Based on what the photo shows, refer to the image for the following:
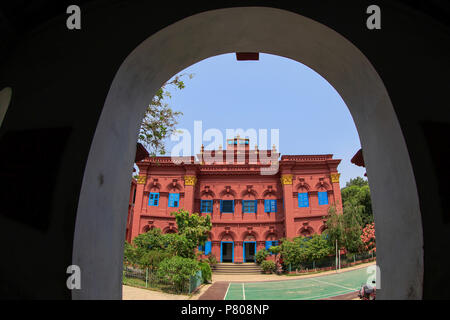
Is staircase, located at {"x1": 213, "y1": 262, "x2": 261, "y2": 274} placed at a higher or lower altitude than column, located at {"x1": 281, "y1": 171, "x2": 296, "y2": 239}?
lower

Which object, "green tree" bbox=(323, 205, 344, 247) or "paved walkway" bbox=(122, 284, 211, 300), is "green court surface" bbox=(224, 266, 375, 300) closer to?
"paved walkway" bbox=(122, 284, 211, 300)

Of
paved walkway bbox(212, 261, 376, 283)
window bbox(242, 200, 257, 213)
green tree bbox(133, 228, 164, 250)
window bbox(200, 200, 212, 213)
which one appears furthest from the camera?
window bbox(200, 200, 212, 213)

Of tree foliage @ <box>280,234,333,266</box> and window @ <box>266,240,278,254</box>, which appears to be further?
window @ <box>266,240,278,254</box>

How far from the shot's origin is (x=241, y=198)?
71.7 feet

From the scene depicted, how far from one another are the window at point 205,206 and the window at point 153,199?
4096mm

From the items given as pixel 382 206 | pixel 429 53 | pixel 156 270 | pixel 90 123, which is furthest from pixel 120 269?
pixel 156 270

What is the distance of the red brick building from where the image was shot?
2052 cm

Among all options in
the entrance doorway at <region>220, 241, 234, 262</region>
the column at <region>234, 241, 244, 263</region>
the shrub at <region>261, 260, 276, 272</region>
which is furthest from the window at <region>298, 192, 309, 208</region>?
the entrance doorway at <region>220, 241, 234, 262</region>

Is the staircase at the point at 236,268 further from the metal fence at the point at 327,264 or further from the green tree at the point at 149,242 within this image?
the green tree at the point at 149,242

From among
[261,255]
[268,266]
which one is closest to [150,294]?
[268,266]

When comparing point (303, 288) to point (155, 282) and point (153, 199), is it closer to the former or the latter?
point (155, 282)

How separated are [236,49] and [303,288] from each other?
12882mm

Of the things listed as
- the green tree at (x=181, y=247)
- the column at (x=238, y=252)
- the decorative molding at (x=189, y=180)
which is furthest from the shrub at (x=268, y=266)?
the decorative molding at (x=189, y=180)

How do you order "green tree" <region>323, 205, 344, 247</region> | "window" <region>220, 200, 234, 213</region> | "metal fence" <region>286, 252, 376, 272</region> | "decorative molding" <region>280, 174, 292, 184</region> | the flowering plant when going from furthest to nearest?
1. "window" <region>220, 200, 234, 213</region>
2. "decorative molding" <region>280, 174, 292, 184</region>
3. the flowering plant
4. "green tree" <region>323, 205, 344, 247</region>
5. "metal fence" <region>286, 252, 376, 272</region>
